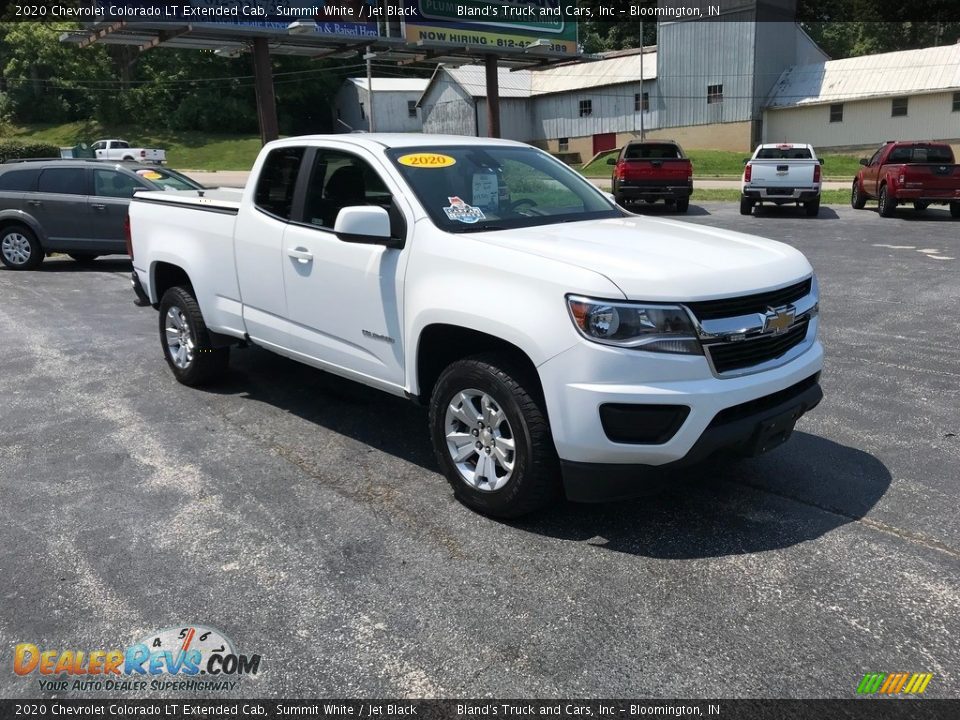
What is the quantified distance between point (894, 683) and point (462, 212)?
9.58 ft

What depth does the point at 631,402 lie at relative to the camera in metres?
3.39

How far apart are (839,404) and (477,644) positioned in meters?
3.69

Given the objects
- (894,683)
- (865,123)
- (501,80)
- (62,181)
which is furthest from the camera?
(501,80)

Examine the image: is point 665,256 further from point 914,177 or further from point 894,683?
point 914,177

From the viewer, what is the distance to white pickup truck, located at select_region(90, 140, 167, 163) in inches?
1718

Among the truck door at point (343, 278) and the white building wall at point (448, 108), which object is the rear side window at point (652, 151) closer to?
the truck door at point (343, 278)

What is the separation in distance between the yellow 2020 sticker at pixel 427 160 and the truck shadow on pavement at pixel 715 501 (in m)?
1.73

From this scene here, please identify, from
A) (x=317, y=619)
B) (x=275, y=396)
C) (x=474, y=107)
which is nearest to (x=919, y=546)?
(x=317, y=619)

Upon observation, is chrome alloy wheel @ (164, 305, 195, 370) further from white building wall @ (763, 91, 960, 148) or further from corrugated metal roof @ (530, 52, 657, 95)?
corrugated metal roof @ (530, 52, 657, 95)

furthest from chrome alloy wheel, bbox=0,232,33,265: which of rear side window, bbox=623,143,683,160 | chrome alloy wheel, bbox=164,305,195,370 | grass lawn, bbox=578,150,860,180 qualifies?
grass lawn, bbox=578,150,860,180

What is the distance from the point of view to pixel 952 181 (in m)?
16.8

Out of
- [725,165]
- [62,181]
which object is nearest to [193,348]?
[62,181]

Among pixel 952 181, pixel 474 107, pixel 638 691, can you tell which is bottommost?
pixel 638 691

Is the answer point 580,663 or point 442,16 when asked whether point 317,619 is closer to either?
point 580,663
